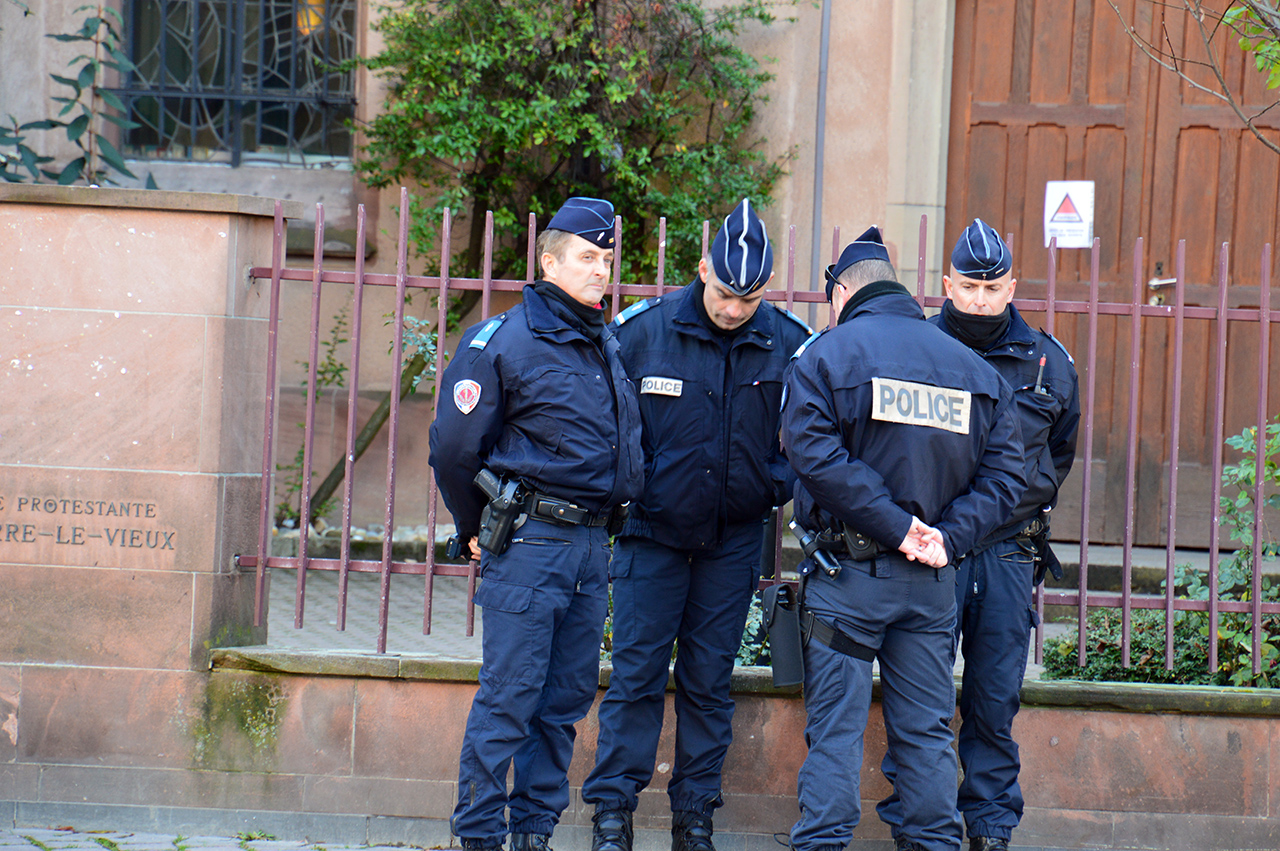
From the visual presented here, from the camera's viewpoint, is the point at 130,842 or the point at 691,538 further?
the point at 130,842

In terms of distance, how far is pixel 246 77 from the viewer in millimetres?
8156

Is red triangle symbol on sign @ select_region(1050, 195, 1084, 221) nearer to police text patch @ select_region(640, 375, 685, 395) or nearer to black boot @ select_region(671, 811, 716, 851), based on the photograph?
police text patch @ select_region(640, 375, 685, 395)

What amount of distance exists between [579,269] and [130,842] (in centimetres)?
238

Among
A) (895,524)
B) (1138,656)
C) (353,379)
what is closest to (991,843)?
(1138,656)

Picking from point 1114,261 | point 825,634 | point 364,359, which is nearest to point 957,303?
point 825,634

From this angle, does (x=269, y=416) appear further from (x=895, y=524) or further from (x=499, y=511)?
(x=895, y=524)

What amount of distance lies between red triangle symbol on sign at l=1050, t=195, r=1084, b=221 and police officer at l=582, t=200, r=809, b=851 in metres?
3.95

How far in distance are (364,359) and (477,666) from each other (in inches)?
165

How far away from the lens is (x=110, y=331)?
4.01m

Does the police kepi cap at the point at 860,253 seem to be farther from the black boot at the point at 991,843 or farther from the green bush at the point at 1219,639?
the black boot at the point at 991,843

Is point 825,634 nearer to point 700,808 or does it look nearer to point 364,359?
point 700,808

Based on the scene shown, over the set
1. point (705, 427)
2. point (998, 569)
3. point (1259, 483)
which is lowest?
point (998, 569)

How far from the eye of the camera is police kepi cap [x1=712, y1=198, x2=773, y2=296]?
3.52m

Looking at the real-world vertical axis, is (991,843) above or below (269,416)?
below
